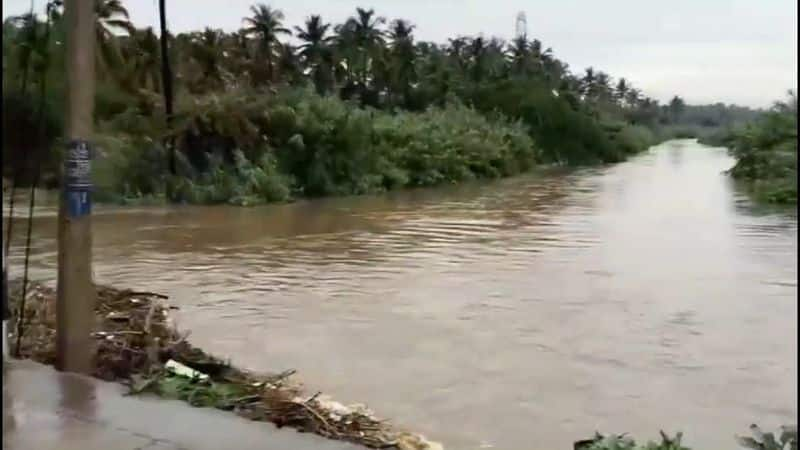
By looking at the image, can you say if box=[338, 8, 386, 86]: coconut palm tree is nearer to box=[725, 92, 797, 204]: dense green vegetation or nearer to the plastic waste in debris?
box=[725, 92, 797, 204]: dense green vegetation

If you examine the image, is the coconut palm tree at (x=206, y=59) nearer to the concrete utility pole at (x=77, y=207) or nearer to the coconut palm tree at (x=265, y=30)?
the coconut palm tree at (x=265, y=30)

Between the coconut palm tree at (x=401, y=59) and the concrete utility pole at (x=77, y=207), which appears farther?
the coconut palm tree at (x=401, y=59)

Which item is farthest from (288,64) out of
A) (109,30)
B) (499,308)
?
(499,308)

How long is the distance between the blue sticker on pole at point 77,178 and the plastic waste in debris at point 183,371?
3.61 ft

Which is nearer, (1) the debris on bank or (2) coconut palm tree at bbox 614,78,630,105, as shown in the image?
(1) the debris on bank

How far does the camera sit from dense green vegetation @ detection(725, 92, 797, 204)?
100 ft

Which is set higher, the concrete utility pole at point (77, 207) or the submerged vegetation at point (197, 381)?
the concrete utility pole at point (77, 207)

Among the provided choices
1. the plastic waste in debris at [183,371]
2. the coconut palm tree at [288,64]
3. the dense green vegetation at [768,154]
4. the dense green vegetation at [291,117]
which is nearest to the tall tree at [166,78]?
the dense green vegetation at [291,117]

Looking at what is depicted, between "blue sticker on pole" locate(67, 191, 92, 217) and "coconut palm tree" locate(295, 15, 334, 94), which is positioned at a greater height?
"coconut palm tree" locate(295, 15, 334, 94)

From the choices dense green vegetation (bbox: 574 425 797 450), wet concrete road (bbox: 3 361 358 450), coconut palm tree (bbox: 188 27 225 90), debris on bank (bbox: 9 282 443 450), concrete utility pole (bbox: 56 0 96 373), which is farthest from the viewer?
coconut palm tree (bbox: 188 27 225 90)

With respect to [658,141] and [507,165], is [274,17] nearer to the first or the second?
[507,165]

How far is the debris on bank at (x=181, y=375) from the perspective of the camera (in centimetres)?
539

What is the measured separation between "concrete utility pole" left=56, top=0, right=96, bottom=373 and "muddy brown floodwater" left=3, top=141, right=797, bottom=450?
8.58 feet

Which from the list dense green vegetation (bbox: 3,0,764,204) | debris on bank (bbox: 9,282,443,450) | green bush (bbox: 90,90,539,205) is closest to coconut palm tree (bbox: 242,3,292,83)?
dense green vegetation (bbox: 3,0,764,204)
